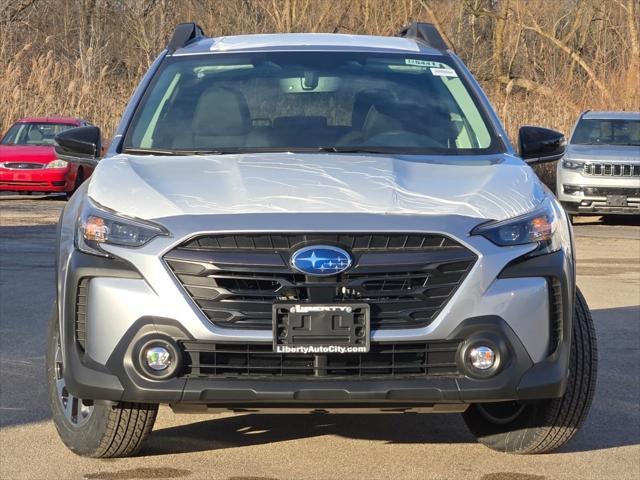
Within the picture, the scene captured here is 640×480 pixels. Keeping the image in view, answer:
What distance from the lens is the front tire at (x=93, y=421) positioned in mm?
5820

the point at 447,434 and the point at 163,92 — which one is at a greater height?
the point at 163,92

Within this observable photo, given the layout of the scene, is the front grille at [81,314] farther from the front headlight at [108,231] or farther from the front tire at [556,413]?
the front tire at [556,413]

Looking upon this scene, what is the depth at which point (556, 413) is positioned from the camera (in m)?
5.94

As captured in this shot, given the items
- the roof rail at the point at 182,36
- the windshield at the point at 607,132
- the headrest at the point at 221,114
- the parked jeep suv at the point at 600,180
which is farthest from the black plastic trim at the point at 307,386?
the windshield at the point at 607,132

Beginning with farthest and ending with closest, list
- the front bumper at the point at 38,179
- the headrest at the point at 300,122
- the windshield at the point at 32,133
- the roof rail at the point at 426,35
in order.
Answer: the windshield at the point at 32,133
the front bumper at the point at 38,179
the roof rail at the point at 426,35
the headrest at the point at 300,122

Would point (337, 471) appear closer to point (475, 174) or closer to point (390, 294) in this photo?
point (390, 294)

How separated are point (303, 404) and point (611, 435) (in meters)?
1.91

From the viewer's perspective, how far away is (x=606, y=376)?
809 centimetres

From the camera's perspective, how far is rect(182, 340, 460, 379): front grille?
524 cm

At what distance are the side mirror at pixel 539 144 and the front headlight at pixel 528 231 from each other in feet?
3.86

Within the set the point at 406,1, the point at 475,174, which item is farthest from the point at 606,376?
the point at 406,1

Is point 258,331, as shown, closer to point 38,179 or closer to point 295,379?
point 295,379

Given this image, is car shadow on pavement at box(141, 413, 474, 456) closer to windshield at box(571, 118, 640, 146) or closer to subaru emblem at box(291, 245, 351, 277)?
subaru emblem at box(291, 245, 351, 277)

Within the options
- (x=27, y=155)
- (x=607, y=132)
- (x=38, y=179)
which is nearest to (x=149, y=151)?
(x=607, y=132)
